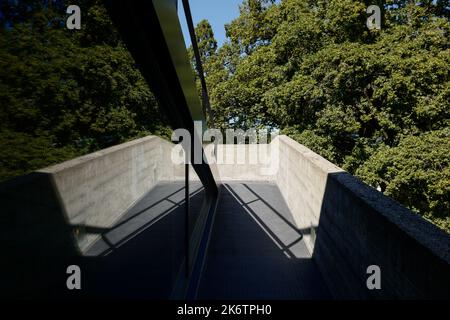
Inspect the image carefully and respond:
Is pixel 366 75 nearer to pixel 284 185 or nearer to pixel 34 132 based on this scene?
pixel 284 185

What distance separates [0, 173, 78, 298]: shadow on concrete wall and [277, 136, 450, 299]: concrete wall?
2.06 metres

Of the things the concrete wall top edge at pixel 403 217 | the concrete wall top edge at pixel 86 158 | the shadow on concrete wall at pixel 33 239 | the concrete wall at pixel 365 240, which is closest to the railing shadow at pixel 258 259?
the concrete wall at pixel 365 240

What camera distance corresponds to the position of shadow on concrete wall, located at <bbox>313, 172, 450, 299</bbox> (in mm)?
1846

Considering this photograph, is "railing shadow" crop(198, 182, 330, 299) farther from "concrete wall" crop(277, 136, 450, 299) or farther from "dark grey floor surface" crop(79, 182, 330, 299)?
"concrete wall" crop(277, 136, 450, 299)

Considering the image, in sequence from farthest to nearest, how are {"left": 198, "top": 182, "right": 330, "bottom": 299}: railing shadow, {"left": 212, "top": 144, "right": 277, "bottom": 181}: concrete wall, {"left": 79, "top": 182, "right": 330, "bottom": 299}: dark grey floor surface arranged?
{"left": 212, "top": 144, "right": 277, "bottom": 181}: concrete wall
{"left": 198, "top": 182, "right": 330, "bottom": 299}: railing shadow
{"left": 79, "top": 182, "right": 330, "bottom": 299}: dark grey floor surface

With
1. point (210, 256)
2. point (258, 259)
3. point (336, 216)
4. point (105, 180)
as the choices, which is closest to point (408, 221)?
point (336, 216)

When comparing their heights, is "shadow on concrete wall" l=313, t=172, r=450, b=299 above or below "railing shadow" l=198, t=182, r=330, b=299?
above

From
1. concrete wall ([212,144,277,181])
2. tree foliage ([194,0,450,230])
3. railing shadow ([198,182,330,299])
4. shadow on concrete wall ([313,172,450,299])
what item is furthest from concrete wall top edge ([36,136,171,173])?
concrete wall ([212,144,277,181])

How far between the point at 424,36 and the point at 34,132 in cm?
1333

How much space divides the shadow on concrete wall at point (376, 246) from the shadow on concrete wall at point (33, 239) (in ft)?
6.77

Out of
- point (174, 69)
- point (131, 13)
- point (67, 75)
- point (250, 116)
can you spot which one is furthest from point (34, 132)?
point (250, 116)

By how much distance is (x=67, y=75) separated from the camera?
1473 millimetres

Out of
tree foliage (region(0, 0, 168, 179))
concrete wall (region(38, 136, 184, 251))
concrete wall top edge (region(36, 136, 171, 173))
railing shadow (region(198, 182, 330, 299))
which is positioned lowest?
railing shadow (region(198, 182, 330, 299))

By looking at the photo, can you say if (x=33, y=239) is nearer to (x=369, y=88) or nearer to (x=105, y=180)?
(x=105, y=180)
